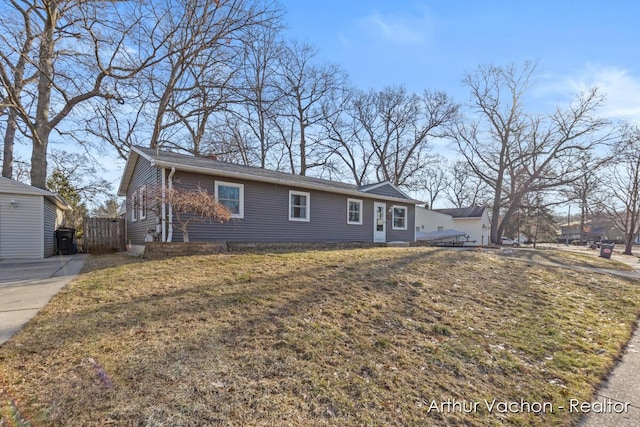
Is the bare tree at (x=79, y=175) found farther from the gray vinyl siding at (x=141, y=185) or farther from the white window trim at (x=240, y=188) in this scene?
the white window trim at (x=240, y=188)

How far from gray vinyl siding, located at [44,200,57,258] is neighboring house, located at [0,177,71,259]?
23.5 inches

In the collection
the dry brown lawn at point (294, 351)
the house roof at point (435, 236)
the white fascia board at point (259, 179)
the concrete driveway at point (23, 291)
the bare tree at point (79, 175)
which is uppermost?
the bare tree at point (79, 175)

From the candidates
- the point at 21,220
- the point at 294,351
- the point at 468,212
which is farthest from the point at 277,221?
the point at 468,212

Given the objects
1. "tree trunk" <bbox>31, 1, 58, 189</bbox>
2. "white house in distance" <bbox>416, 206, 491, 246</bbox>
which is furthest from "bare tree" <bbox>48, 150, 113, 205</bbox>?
Answer: "white house in distance" <bbox>416, 206, 491, 246</bbox>

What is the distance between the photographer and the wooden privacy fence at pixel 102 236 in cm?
1271

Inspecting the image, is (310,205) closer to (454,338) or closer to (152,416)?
(454,338)

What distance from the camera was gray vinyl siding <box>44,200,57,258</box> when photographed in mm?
11289

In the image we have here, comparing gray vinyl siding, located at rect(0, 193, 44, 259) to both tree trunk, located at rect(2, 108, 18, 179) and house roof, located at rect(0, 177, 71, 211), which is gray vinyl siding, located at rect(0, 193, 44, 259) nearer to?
house roof, located at rect(0, 177, 71, 211)

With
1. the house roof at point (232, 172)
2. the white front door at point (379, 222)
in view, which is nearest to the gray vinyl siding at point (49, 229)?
the house roof at point (232, 172)

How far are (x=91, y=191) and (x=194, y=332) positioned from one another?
25.0 meters

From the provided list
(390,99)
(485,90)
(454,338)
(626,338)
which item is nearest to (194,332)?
(454,338)

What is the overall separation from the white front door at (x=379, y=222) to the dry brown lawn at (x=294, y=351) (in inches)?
360

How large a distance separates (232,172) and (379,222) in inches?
322

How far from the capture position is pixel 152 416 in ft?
7.11
